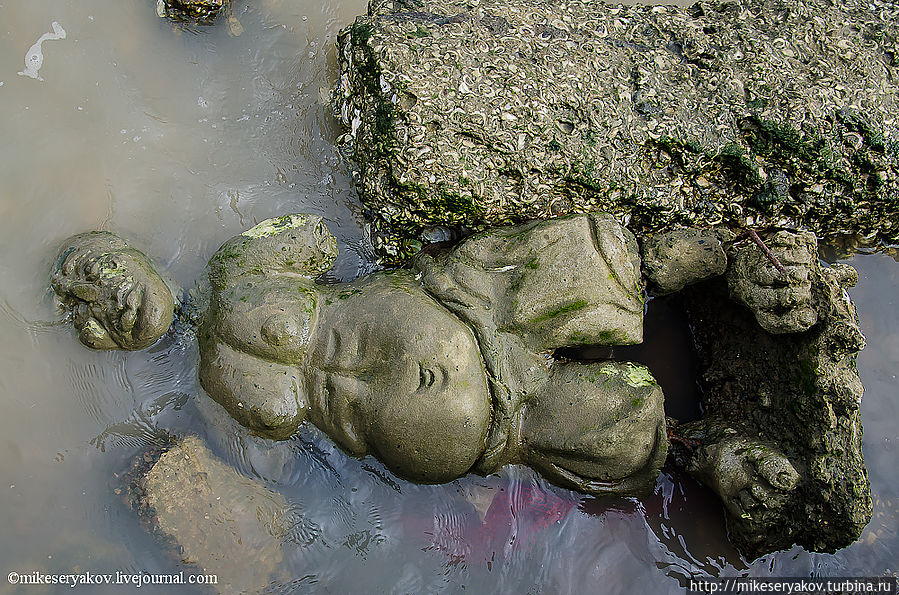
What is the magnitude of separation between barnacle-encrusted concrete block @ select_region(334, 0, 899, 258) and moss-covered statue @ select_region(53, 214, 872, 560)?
0.31 metres

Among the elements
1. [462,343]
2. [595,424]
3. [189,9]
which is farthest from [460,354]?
[189,9]

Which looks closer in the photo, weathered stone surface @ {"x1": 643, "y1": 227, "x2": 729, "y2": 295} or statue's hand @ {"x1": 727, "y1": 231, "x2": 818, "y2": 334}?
statue's hand @ {"x1": 727, "y1": 231, "x2": 818, "y2": 334}

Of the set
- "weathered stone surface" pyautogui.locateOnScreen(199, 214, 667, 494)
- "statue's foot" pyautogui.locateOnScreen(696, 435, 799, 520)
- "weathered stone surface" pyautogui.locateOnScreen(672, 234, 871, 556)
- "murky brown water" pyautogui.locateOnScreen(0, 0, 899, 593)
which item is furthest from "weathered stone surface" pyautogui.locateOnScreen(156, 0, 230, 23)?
"statue's foot" pyautogui.locateOnScreen(696, 435, 799, 520)

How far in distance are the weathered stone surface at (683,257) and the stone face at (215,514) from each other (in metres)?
2.22

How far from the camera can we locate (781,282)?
2.91 m

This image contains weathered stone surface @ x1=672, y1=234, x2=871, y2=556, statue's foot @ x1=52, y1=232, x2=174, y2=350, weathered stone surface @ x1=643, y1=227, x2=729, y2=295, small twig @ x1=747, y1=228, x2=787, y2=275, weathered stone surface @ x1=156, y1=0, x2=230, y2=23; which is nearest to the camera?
weathered stone surface @ x1=672, y1=234, x2=871, y2=556

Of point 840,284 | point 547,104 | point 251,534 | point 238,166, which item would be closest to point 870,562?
point 840,284

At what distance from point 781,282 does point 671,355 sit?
916mm

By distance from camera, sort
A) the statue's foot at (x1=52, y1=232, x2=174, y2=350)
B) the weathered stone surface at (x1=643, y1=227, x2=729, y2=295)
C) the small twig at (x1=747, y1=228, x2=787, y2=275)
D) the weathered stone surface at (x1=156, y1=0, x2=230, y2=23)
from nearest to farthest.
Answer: the small twig at (x1=747, y1=228, x2=787, y2=275)
the statue's foot at (x1=52, y1=232, x2=174, y2=350)
the weathered stone surface at (x1=643, y1=227, x2=729, y2=295)
the weathered stone surface at (x1=156, y1=0, x2=230, y2=23)

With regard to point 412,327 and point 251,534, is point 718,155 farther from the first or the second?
point 251,534

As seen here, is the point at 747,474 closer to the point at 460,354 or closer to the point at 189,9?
the point at 460,354

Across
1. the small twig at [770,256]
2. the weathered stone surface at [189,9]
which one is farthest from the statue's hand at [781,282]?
the weathered stone surface at [189,9]

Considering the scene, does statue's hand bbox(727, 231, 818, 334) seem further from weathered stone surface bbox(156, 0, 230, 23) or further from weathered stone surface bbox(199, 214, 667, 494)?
weathered stone surface bbox(156, 0, 230, 23)

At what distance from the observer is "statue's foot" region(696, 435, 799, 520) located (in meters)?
2.88
